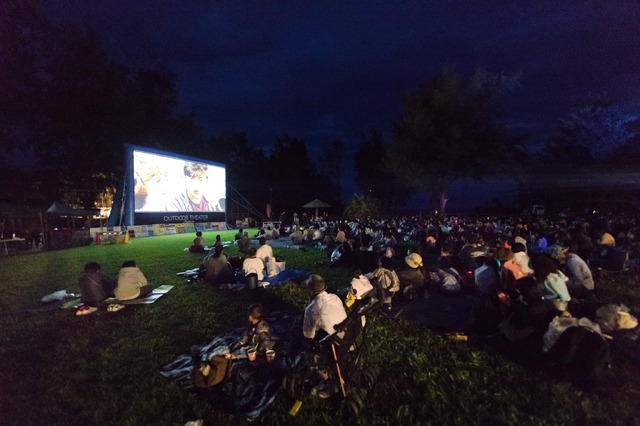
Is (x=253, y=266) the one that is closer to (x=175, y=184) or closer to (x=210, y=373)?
(x=210, y=373)

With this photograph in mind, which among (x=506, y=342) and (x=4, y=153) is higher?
(x=4, y=153)

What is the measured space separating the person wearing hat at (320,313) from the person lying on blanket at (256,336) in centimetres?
55

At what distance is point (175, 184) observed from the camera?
87.6ft

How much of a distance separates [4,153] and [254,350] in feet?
122

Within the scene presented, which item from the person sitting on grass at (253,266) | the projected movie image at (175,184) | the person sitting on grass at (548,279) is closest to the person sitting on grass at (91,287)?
the person sitting on grass at (253,266)

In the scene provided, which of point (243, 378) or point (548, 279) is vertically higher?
point (548, 279)

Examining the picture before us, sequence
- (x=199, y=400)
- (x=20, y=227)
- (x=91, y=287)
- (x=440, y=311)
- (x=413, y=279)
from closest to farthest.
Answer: (x=199, y=400), (x=440, y=311), (x=91, y=287), (x=413, y=279), (x=20, y=227)

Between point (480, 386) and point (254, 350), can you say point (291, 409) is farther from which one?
point (480, 386)

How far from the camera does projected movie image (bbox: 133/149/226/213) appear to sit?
78.8 feet

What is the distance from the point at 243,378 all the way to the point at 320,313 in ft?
3.87

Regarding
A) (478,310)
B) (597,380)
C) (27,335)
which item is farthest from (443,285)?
(27,335)

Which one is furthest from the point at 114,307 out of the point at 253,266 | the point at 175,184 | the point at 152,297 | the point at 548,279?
the point at 175,184

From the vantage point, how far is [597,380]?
3836 millimetres

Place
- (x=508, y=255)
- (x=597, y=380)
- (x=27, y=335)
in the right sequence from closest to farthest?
(x=597, y=380)
(x=27, y=335)
(x=508, y=255)
